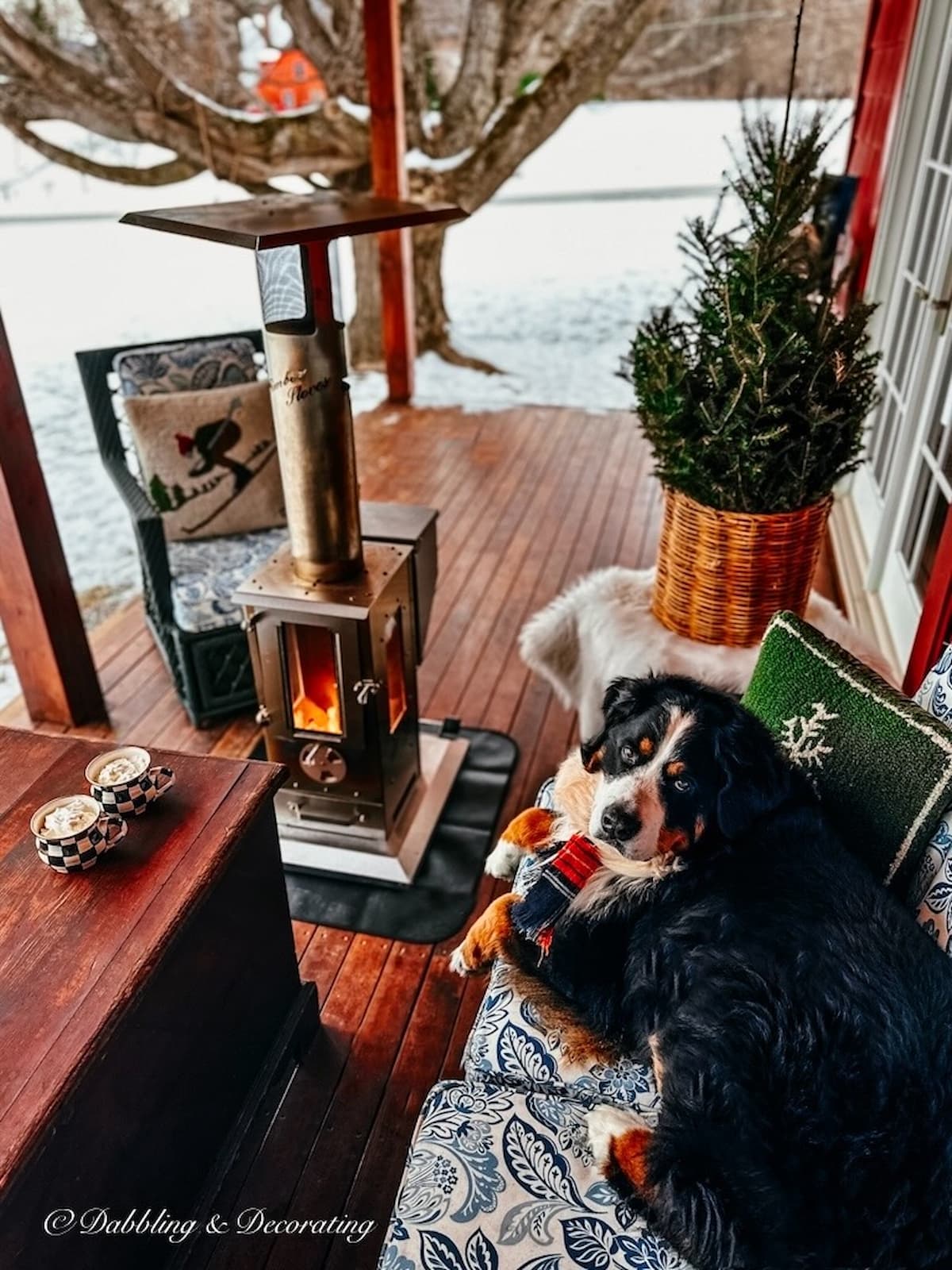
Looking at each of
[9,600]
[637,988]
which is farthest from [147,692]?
[637,988]

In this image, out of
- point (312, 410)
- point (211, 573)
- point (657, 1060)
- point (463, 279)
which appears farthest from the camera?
point (463, 279)

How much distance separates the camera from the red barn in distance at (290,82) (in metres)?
4.49

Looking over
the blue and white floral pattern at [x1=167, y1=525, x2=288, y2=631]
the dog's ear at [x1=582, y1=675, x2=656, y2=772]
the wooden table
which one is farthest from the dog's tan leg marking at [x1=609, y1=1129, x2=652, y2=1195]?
the blue and white floral pattern at [x1=167, y1=525, x2=288, y2=631]

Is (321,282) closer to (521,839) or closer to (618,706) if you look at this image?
(618,706)

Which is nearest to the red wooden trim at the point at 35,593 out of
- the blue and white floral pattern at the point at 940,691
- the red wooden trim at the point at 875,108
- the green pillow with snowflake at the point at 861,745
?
the green pillow with snowflake at the point at 861,745

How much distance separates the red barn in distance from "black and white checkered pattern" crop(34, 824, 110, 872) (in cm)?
456

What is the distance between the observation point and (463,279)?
8.34 m

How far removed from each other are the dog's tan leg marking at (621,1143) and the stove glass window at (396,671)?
100 cm

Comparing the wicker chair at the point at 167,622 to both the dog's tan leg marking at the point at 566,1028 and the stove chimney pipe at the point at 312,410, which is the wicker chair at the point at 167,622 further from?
the dog's tan leg marking at the point at 566,1028

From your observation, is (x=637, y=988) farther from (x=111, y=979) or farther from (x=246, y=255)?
(x=246, y=255)

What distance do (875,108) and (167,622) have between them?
3945mm

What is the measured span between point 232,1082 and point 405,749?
34.2 inches

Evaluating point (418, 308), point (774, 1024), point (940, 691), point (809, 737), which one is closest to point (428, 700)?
point (809, 737)

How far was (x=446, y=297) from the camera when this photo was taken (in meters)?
7.75
